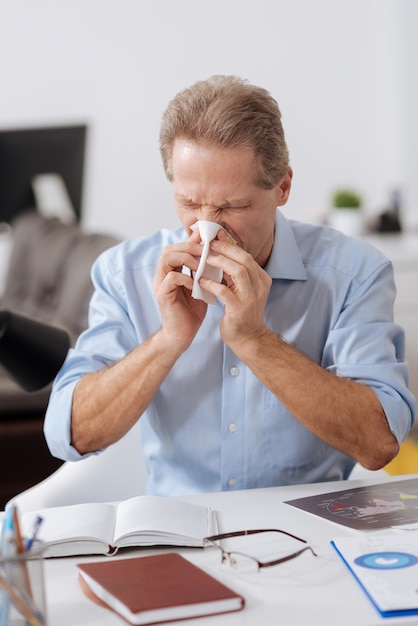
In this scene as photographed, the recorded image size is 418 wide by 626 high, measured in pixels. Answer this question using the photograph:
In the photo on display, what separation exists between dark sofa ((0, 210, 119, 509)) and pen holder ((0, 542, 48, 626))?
5.28 ft

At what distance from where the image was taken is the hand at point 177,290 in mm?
1569

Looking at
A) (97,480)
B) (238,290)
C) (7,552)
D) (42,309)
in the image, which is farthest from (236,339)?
(42,309)

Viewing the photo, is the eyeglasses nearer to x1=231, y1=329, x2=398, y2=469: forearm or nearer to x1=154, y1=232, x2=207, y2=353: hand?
x1=231, y1=329, x2=398, y2=469: forearm

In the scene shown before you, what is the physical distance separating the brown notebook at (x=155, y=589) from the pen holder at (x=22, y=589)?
0.32ft

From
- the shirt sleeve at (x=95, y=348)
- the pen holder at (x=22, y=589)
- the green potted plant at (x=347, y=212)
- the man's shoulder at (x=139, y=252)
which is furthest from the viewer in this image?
the green potted plant at (x=347, y=212)

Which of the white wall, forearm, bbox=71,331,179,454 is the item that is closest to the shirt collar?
forearm, bbox=71,331,179,454

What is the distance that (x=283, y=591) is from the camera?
3.62 ft

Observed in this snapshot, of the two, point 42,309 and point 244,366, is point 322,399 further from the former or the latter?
point 42,309

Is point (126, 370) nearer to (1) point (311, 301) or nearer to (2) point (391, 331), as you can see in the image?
(1) point (311, 301)

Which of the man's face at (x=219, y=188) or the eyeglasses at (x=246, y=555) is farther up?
the man's face at (x=219, y=188)

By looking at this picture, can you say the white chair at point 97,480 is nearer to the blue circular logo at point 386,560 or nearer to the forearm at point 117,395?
the forearm at point 117,395

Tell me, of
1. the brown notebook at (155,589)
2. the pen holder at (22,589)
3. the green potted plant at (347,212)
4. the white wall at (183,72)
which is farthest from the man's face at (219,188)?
the white wall at (183,72)

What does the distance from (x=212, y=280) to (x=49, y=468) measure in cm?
159

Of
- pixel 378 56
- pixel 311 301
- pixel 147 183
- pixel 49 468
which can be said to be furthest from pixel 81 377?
pixel 378 56
